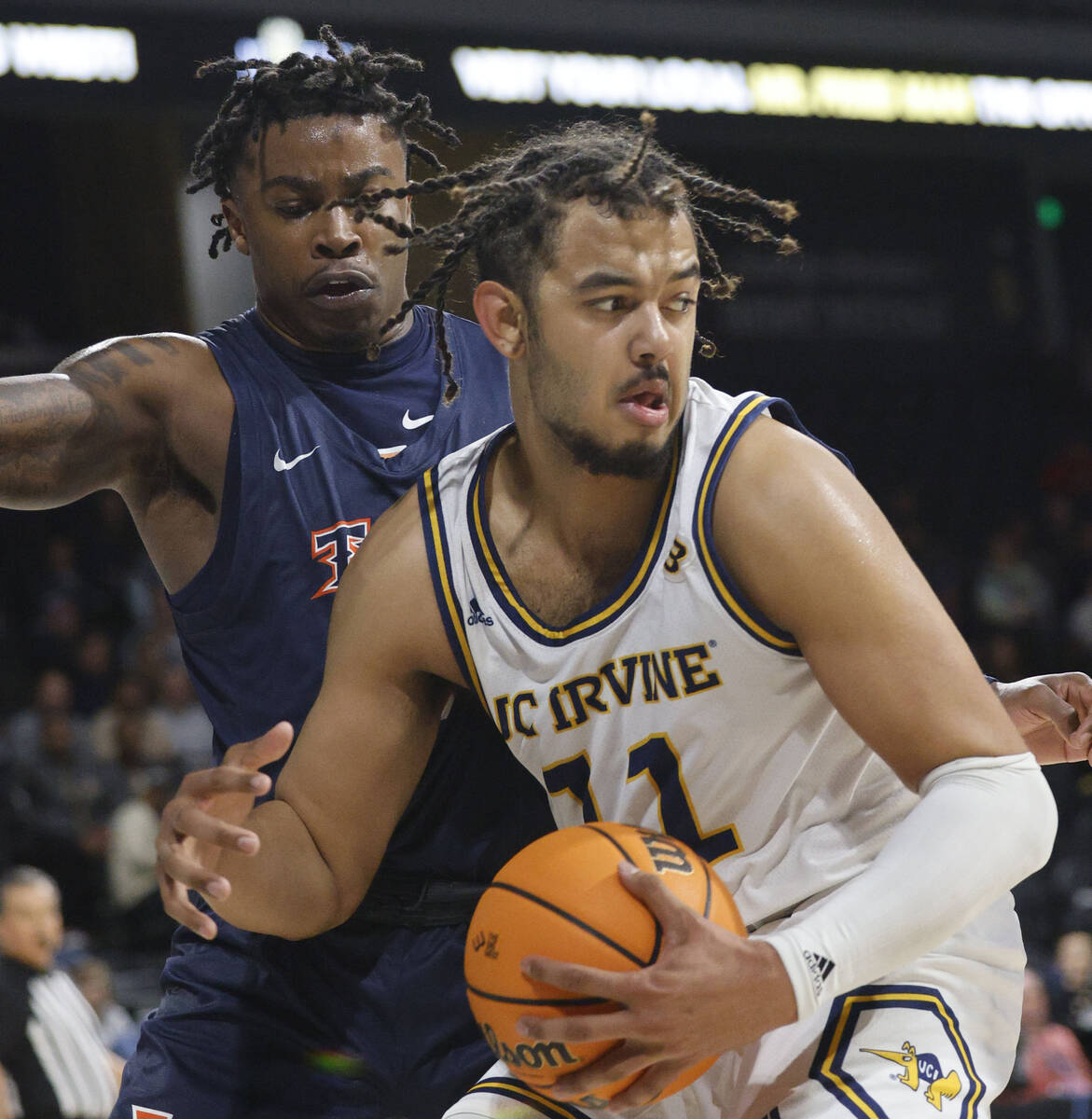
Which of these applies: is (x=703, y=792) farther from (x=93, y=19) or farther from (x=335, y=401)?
(x=93, y=19)

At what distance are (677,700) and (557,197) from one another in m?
0.80

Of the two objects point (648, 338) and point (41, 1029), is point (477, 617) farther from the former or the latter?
point (41, 1029)

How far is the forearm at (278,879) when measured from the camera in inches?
103

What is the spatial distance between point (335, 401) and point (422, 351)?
8.9 inches

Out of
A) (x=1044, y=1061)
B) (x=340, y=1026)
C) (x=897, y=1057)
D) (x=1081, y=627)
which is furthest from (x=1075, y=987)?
(x=897, y=1057)

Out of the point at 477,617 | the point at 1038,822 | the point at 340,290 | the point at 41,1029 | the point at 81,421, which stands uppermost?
the point at 340,290

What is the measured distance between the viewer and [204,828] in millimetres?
2289

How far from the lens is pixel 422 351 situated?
3.21m

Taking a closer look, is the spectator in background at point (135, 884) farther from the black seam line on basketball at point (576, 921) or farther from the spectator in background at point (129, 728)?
the black seam line on basketball at point (576, 921)

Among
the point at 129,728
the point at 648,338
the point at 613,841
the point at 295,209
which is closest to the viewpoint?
the point at 613,841

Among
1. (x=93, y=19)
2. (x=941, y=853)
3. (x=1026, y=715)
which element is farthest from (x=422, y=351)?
(x=93, y=19)

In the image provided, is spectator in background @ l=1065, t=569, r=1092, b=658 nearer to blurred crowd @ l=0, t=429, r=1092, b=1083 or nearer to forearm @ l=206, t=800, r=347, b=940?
blurred crowd @ l=0, t=429, r=1092, b=1083

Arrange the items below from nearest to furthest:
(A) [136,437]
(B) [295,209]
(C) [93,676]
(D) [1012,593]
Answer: (A) [136,437] < (B) [295,209] < (C) [93,676] < (D) [1012,593]

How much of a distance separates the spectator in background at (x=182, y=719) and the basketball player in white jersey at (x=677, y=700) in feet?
20.8
